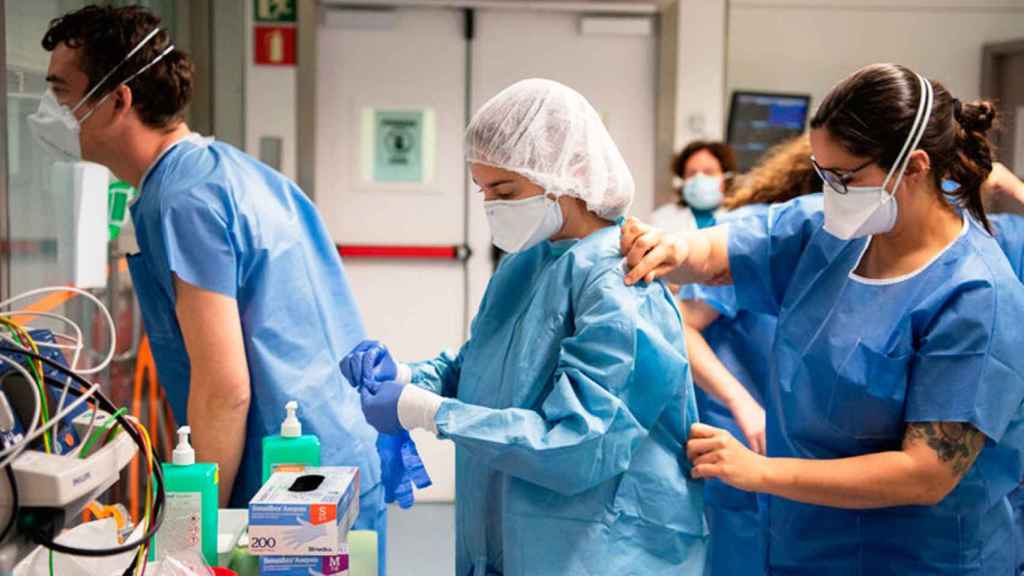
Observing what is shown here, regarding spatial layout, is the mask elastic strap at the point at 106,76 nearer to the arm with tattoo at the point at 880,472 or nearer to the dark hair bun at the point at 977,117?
the arm with tattoo at the point at 880,472

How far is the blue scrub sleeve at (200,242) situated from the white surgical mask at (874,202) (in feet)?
2.97

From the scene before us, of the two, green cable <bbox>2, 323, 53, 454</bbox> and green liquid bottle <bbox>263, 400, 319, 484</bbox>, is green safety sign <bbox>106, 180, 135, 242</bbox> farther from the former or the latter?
green cable <bbox>2, 323, 53, 454</bbox>

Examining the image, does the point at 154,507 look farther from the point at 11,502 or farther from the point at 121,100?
the point at 121,100

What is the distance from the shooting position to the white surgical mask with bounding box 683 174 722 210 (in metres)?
3.22

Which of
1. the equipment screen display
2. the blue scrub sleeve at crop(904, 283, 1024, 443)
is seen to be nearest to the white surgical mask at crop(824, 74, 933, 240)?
the blue scrub sleeve at crop(904, 283, 1024, 443)

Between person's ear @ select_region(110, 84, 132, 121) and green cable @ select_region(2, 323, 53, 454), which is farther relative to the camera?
person's ear @ select_region(110, 84, 132, 121)

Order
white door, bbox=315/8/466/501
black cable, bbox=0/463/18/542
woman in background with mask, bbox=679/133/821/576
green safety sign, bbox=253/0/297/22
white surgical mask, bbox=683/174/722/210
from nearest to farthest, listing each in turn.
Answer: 1. black cable, bbox=0/463/18/542
2. woman in background with mask, bbox=679/133/821/576
3. white surgical mask, bbox=683/174/722/210
4. green safety sign, bbox=253/0/297/22
5. white door, bbox=315/8/466/501

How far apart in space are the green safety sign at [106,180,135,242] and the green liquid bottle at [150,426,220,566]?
1198 millimetres

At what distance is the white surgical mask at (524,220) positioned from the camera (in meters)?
1.37

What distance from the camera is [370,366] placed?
140 centimetres

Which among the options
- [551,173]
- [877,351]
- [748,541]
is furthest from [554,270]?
[748,541]

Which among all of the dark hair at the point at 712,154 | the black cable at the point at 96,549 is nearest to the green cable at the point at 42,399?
the black cable at the point at 96,549

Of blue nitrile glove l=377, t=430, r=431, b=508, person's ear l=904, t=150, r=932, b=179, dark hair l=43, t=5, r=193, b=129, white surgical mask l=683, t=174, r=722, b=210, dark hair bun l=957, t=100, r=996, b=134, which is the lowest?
blue nitrile glove l=377, t=430, r=431, b=508

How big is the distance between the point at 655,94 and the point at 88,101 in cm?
287
